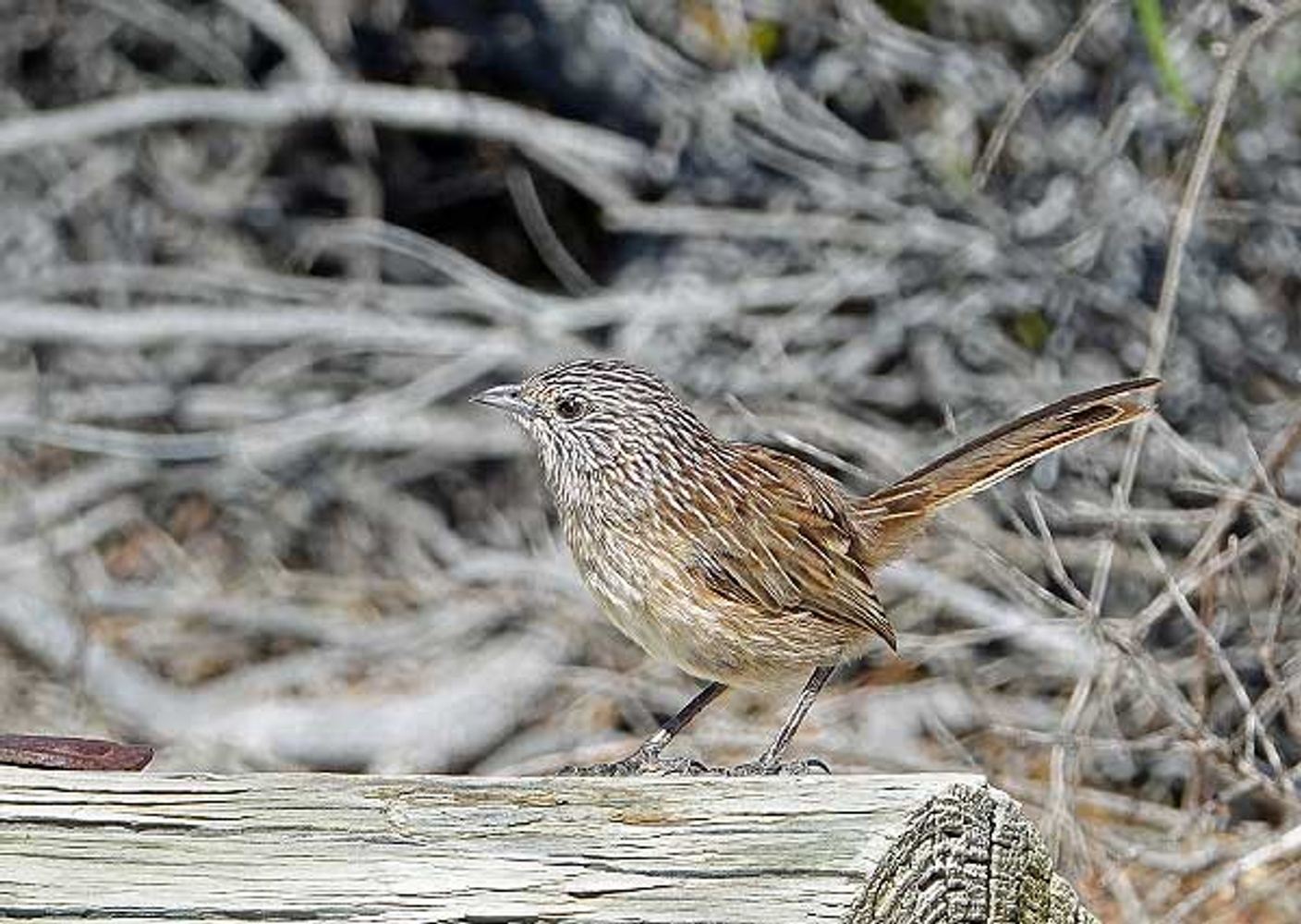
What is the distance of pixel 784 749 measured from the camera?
4.66 metres

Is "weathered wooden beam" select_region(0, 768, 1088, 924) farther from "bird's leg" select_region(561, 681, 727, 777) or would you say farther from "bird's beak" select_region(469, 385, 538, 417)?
"bird's beak" select_region(469, 385, 538, 417)

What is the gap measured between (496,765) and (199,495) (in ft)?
7.78

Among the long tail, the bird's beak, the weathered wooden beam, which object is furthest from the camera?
the bird's beak

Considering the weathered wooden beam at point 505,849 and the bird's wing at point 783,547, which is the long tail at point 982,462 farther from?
the weathered wooden beam at point 505,849

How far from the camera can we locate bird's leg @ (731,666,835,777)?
3.72 metres

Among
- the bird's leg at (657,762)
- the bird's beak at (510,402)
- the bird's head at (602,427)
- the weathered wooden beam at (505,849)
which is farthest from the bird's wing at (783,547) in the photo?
the weathered wooden beam at (505,849)

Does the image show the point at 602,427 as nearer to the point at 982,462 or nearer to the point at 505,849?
the point at 982,462

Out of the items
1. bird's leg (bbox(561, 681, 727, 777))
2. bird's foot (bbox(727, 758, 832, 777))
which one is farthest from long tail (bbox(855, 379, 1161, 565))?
bird's foot (bbox(727, 758, 832, 777))

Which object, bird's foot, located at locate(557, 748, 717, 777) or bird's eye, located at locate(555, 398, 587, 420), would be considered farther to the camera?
bird's eye, located at locate(555, 398, 587, 420)

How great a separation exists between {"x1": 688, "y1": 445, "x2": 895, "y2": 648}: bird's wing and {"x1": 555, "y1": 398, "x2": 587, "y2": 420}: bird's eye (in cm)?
33

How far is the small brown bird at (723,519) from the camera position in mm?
4582

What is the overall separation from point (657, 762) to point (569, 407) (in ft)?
3.67

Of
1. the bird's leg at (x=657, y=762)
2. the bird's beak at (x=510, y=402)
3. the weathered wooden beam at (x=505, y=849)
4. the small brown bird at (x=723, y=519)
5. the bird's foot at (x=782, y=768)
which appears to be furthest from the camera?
the bird's beak at (x=510, y=402)

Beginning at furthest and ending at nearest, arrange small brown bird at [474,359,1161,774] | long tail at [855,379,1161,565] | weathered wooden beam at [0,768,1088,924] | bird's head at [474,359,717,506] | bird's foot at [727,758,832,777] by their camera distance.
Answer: bird's head at [474,359,717,506] < long tail at [855,379,1161,565] < small brown bird at [474,359,1161,774] < bird's foot at [727,758,832,777] < weathered wooden beam at [0,768,1088,924]
